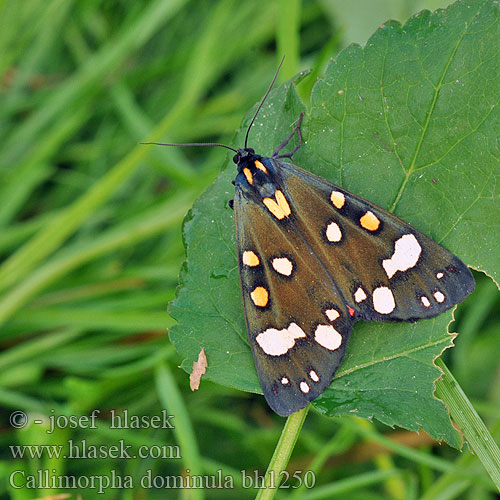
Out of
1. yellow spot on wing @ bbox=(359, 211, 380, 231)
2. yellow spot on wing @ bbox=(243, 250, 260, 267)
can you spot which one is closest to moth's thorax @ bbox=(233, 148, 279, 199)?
yellow spot on wing @ bbox=(243, 250, 260, 267)

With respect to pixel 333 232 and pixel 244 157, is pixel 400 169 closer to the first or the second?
pixel 333 232

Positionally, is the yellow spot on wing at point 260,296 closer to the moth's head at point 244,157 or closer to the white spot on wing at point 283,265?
the white spot on wing at point 283,265

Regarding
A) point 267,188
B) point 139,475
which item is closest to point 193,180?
point 267,188

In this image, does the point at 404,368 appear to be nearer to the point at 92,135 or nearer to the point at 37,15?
the point at 92,135

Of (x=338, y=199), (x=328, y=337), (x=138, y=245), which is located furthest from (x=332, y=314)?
(x=138, y=245)

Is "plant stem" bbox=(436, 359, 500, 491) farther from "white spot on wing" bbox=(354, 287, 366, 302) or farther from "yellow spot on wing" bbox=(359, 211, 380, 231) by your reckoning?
"yellow spot on wing" bbox=(359, 211, 380, 231)

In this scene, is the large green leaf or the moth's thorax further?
the moth's thorax
